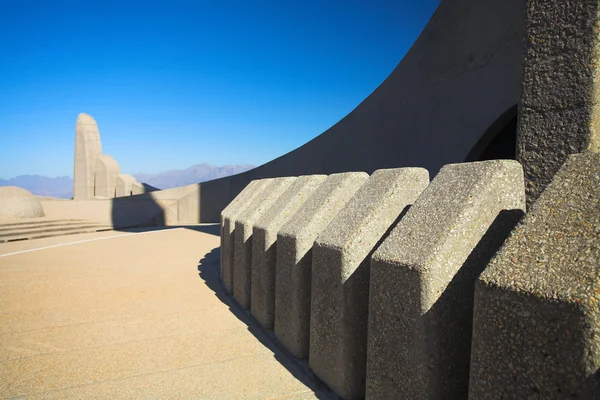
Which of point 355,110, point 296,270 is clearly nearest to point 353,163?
point 355,110

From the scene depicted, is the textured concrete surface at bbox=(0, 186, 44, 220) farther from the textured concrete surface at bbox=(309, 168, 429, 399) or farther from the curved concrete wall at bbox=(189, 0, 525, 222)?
the textured concrete surface at bbox=(309, 168, 429, 399)

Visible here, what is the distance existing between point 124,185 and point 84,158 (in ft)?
10.4

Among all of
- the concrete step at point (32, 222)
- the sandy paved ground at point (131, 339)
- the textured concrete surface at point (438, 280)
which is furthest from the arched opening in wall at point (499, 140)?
the concrete step at point (32, 222)

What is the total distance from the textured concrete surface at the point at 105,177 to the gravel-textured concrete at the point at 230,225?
2175 centimetres

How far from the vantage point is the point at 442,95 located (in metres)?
8.86

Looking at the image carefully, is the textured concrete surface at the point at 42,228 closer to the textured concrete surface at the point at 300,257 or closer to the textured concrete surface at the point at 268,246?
the textured concrete surface at the point at 268,246

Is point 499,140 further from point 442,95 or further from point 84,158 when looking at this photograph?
point 84,158

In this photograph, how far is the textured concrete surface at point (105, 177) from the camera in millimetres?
25406

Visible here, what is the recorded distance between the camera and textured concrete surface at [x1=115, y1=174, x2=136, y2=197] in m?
25.0

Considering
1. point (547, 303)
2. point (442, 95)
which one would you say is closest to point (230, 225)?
point (547, 303)

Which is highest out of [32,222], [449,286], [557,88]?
[557,88]

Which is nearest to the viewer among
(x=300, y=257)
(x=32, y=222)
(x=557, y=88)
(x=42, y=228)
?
(x=557, y=88)

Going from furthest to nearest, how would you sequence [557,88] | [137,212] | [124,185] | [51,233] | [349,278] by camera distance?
[124,185] → [137,212] → [51,233] → [557,88] → [349,278]

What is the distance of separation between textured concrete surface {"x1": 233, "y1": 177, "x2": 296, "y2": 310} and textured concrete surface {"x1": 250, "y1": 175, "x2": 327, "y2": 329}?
25 cm
